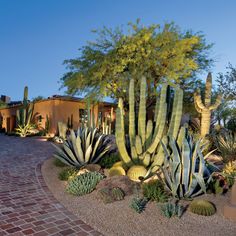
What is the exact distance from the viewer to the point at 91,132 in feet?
27.6

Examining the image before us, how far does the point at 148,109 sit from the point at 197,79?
15.3 feet

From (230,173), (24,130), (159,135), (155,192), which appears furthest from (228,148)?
(24,130)

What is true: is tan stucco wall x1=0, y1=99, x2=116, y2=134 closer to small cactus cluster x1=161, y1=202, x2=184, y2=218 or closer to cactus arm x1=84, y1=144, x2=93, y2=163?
cactus arm x1=84, y1=144, x2=93, y2=163

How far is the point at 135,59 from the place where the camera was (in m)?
15.0

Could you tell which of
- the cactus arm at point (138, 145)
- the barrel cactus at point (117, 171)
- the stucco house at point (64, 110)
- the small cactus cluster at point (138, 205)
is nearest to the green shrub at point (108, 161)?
the barrel cactus at point (117, 171)

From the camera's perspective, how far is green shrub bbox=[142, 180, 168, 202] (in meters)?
5.05

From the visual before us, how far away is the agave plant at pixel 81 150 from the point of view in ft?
25.3

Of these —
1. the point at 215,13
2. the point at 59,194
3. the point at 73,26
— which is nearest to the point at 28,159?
the point at 59,194

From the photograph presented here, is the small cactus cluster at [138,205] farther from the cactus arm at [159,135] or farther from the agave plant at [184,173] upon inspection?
the cactus arm at [159,135]

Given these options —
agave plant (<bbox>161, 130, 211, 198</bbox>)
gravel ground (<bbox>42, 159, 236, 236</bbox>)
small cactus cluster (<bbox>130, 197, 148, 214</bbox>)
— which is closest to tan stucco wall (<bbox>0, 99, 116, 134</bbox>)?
agave plant (<bbox>161, 130, 211, 198</bbox>)

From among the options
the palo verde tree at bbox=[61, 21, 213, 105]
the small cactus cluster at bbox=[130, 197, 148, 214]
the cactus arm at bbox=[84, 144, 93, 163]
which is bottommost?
the small cactus cluster at bbox=[130, 197, 148, 214]

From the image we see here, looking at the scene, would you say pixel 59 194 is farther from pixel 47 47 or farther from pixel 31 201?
pixel 47 47

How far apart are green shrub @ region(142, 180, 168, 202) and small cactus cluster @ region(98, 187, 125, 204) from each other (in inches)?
22.2

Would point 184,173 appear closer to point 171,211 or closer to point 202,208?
point 202,208
